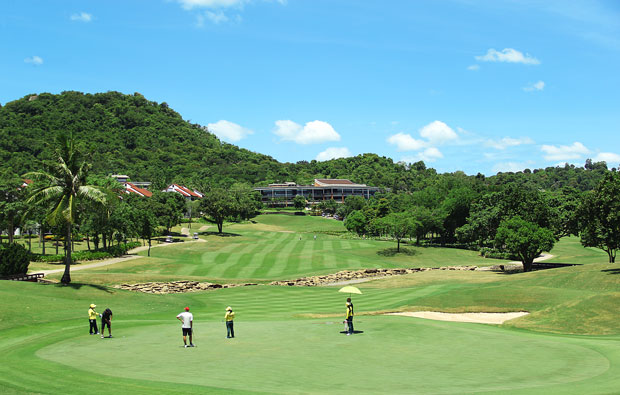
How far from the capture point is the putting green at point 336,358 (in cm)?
1811

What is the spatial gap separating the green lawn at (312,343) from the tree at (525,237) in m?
15.3

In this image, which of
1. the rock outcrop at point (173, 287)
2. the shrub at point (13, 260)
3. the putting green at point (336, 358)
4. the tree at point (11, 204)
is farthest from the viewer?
the tree at point (11, 204)

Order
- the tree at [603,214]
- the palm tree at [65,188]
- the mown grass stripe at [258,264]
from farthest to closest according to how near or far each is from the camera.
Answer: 1. the mown grass stripe at [258,264]
2. the tree at [603,214]
3. the palm tree at [65,188]

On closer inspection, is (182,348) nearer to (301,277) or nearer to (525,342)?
(525,342)

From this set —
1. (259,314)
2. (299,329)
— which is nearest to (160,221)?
(259,314)

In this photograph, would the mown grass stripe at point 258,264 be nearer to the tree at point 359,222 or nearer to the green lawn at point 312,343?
the green lawn at point 312,343

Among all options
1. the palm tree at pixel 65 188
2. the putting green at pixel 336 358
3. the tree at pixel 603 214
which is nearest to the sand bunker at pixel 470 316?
the putting green at pixel 336 358

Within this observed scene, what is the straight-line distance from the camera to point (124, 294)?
1834 inches

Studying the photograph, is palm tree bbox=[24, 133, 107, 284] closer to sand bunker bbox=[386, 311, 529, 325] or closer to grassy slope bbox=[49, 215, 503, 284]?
grassy slope bbox=[49, 215, 503, 284]

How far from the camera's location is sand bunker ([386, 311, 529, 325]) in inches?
1565

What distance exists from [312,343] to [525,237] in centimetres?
5844

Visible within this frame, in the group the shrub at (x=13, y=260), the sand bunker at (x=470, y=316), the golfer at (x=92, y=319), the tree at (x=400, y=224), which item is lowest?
the sand bunker at (x=470, y=316)

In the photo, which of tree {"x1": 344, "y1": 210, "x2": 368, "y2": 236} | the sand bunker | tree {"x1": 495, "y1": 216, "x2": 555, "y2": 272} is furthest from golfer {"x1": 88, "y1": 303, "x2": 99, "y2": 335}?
tree {"x1": 344, "y1": 210, "x2": 368, "y2": 236}

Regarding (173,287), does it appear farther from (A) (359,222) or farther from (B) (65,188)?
(A) (359,222)
